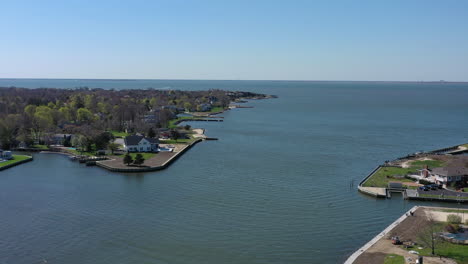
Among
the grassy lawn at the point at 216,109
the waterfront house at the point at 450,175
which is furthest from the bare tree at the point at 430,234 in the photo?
the grassy lawn at the point at 216,109

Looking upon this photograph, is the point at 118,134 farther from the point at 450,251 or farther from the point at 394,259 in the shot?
the point at 450,251

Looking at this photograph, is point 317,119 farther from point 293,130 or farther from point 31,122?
point 31,122

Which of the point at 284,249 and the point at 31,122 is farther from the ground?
the point at 31,122

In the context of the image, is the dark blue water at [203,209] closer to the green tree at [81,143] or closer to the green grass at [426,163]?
the green tree at [81,143]

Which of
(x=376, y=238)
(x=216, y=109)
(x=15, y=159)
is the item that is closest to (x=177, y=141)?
(x=15, y=159)

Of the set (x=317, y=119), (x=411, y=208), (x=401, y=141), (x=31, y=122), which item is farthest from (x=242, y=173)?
(x=317, y=119)
